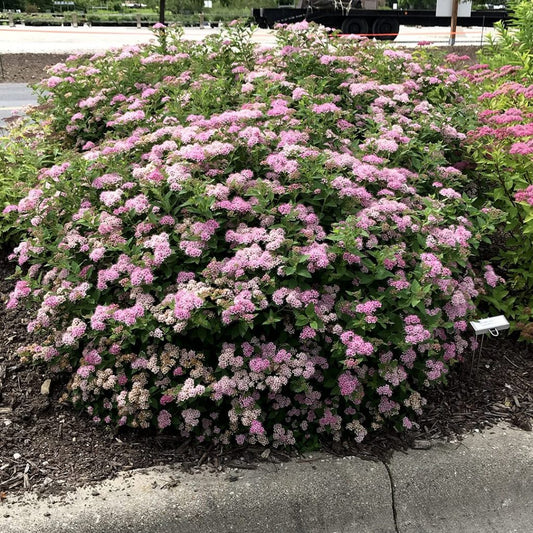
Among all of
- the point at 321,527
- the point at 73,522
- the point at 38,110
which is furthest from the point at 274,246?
the point at 38,110

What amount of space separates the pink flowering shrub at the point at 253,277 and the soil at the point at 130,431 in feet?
0.30

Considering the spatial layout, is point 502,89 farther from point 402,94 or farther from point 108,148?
point 108,148

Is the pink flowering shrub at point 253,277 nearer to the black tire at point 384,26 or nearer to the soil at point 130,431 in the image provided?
the soil at point 130,431

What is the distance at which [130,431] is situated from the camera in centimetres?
297

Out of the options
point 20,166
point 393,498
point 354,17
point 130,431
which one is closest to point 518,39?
point 20,166

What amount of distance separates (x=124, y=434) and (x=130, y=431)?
0.03 m

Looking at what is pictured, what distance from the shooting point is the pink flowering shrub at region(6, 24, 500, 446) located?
2.76 meters

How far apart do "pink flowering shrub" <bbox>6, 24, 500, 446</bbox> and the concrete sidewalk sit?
21cm

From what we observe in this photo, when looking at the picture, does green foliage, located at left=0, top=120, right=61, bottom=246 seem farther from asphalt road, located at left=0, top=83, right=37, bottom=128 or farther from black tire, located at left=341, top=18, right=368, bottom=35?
black tire, located at left=341, top=18, right=368, bottom=35

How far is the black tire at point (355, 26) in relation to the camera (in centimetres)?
2305

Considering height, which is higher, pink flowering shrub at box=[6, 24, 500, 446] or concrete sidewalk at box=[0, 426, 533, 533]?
pink flowering shrub at box=[6, 24, 500, 446]

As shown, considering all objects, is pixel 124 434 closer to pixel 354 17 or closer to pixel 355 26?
pixel 354 17

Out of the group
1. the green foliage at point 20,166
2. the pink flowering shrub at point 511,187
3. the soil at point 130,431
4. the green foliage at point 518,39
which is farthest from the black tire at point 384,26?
the soil at point 130,431

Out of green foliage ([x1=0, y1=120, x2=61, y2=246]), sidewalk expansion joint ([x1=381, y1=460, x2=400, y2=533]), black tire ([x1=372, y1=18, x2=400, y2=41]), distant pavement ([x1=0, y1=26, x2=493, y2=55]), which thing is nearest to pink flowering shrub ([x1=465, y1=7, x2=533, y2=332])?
sidewalk expansion joint ([x1=381, y1=460, x2=400, y2=533])
